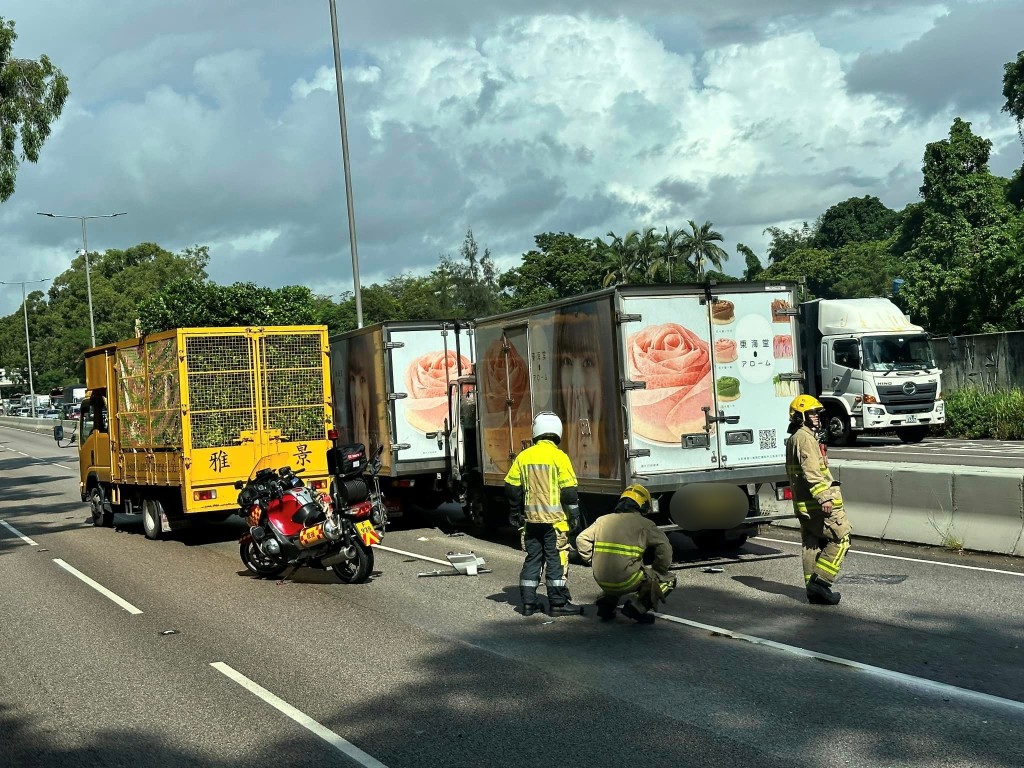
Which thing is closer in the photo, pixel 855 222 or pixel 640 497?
pixel 640 497

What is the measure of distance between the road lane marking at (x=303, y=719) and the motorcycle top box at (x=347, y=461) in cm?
561

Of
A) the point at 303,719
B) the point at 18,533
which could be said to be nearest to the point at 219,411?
the point at 18,533

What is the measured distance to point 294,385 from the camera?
15.2 m

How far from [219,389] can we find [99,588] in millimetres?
3660

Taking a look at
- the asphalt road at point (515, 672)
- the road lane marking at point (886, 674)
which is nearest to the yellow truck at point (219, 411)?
the asphalt road at point (515, 672)

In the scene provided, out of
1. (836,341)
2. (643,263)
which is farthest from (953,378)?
(643,263)

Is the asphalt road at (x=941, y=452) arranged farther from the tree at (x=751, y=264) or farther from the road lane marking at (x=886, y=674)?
the tree at (x=751, y=264)

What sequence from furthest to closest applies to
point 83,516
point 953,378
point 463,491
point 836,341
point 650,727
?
point 953,378 → point 836,341 → point 83,516 → point 463,491 → point 650,727

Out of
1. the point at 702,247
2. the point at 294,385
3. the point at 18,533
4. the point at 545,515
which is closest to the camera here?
the point at 545,515

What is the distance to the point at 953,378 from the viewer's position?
100 ft

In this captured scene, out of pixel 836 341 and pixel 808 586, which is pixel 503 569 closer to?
pixel 808 586

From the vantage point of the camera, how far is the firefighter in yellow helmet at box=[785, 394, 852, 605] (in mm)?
8898

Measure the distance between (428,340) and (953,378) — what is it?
19.6m

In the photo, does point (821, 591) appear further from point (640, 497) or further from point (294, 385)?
point (294, 385)
